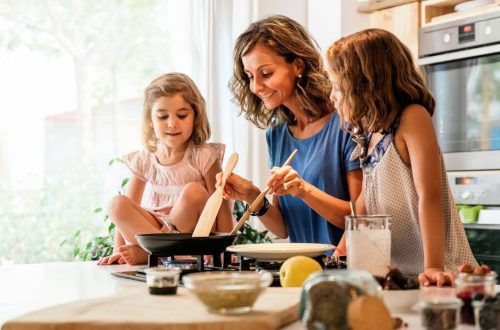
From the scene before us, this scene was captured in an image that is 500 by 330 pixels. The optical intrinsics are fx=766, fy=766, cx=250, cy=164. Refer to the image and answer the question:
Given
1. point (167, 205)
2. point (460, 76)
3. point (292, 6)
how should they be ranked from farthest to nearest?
point (292, 6), point (460, 76), point (167, 205)

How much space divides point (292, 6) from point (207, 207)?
9.18 feet

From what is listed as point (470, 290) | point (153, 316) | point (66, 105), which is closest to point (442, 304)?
point (470, 290)

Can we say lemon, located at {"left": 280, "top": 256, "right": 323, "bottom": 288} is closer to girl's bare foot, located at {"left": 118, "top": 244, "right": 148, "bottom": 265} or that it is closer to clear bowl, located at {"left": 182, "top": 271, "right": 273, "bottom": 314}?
clear bowl, located at {"left": 182, "top": 271, "right": 273, "bottom": 314}

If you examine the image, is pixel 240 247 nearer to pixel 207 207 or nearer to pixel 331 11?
pixel 207 207

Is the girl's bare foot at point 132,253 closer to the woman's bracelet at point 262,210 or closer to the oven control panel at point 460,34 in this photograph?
the woman's bracelet at point 262,210

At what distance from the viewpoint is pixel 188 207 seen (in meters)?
2.23

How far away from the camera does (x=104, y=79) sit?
425 cm

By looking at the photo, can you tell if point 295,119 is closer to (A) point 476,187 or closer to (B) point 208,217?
(B) point 208,217

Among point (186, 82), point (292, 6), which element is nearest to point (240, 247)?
point (186, 82)

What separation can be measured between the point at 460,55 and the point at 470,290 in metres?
2.53

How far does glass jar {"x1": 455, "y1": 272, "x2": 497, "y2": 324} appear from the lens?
41.5 inches

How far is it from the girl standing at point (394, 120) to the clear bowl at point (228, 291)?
29.0 inches

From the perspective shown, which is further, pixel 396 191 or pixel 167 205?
pixel 167 205

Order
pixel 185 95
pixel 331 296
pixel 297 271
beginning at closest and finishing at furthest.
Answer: pixel 331 296 → pixel 297 271 → pixel 185 95
